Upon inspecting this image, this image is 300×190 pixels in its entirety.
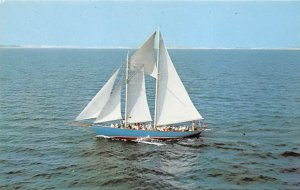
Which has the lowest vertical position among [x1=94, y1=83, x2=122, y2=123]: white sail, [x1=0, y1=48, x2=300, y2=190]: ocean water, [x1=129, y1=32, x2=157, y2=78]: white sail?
[x1=0, y1=48, x2=300, y2=190]: ocean water

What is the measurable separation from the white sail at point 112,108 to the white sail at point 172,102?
6192 millimetres

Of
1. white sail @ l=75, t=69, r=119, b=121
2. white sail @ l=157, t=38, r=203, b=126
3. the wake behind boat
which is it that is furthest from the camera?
white sail @ l=157, t=38, r=203, b=126

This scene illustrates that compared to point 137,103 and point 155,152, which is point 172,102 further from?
point 155,152

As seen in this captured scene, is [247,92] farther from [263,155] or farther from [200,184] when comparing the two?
Result: [200,184]

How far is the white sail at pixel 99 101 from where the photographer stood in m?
62.3

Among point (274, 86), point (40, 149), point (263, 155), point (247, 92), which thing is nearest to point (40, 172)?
point (40, 149)

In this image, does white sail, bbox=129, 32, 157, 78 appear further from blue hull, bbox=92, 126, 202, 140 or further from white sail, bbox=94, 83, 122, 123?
blue hull, bbox=92, 126, 202, 140

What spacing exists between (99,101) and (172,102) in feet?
A: 36.2

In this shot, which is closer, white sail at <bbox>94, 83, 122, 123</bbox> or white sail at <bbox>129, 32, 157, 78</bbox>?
white sail at <bbox>129, 32, 157, 78</bbox>

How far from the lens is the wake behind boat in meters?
62.7

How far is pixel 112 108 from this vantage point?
63.7 metres

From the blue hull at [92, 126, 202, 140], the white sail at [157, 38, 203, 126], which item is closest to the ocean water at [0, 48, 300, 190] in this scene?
the blue hull at [92, 126, 202, 140]

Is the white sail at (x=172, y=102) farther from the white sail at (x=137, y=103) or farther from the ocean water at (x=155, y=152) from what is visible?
the ocean water at (x=155, y=152)

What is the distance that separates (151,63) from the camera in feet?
209
